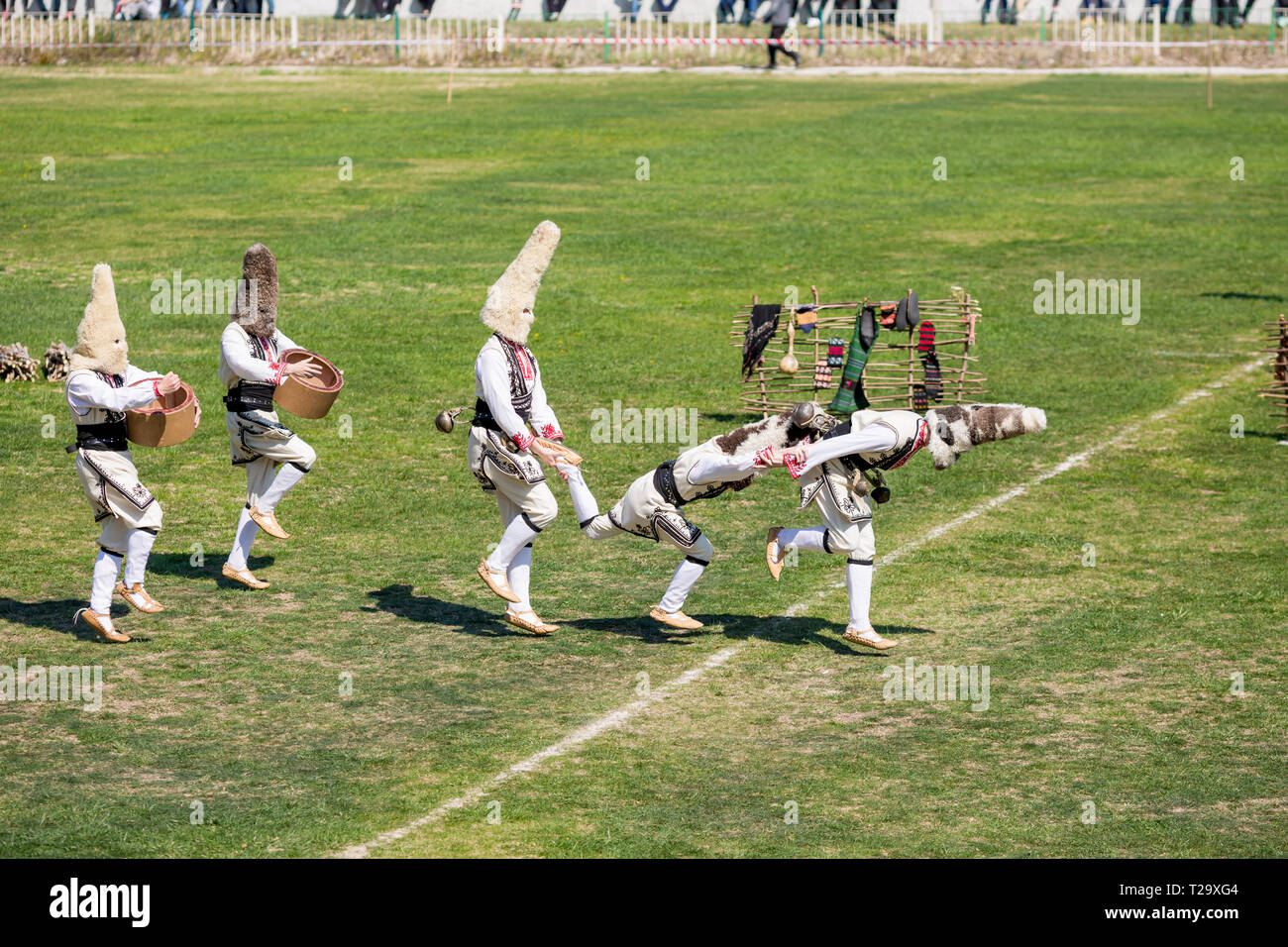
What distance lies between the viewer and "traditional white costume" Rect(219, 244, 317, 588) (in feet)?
41.5

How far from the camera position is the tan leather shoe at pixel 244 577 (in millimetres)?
12836

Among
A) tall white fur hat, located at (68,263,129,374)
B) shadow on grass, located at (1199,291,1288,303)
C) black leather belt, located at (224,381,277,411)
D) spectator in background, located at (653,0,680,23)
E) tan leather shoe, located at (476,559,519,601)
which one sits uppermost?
spectator in background, located at (653,0,680,23)

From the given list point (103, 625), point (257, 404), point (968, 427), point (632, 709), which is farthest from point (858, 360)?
point (103, 625)

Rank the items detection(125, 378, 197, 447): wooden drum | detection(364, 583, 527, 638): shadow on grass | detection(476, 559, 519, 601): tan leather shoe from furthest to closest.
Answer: detection(364, 583, 527, 638): shadow on grass
detection(476, 559, 519, 601): tan leather shoe
detection(125, 378, 197, 447): wooden drum

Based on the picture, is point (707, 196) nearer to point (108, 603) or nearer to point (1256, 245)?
point (1256, 245)

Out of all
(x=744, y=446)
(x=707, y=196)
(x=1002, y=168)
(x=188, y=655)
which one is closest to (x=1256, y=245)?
(x=1002, y=168)

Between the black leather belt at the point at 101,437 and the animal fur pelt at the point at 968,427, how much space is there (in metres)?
5.63

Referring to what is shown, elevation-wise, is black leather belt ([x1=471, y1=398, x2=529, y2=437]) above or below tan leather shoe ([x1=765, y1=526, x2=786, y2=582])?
above

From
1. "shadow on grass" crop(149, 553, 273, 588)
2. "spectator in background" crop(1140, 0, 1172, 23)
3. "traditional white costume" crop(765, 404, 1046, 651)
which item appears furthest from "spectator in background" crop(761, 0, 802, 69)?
"traditional white costume" crop(765, 404, 1046, 651)

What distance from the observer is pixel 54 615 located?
12.2 meters

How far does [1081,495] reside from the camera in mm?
15852

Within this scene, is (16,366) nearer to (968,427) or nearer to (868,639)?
(868,639)

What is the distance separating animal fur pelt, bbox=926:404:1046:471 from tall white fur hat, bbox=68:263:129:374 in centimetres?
561

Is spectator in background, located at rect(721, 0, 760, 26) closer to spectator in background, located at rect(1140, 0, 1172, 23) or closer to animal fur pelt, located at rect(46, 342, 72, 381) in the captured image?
spectator in background, located at rect(1140, 0, 1172, 23)
